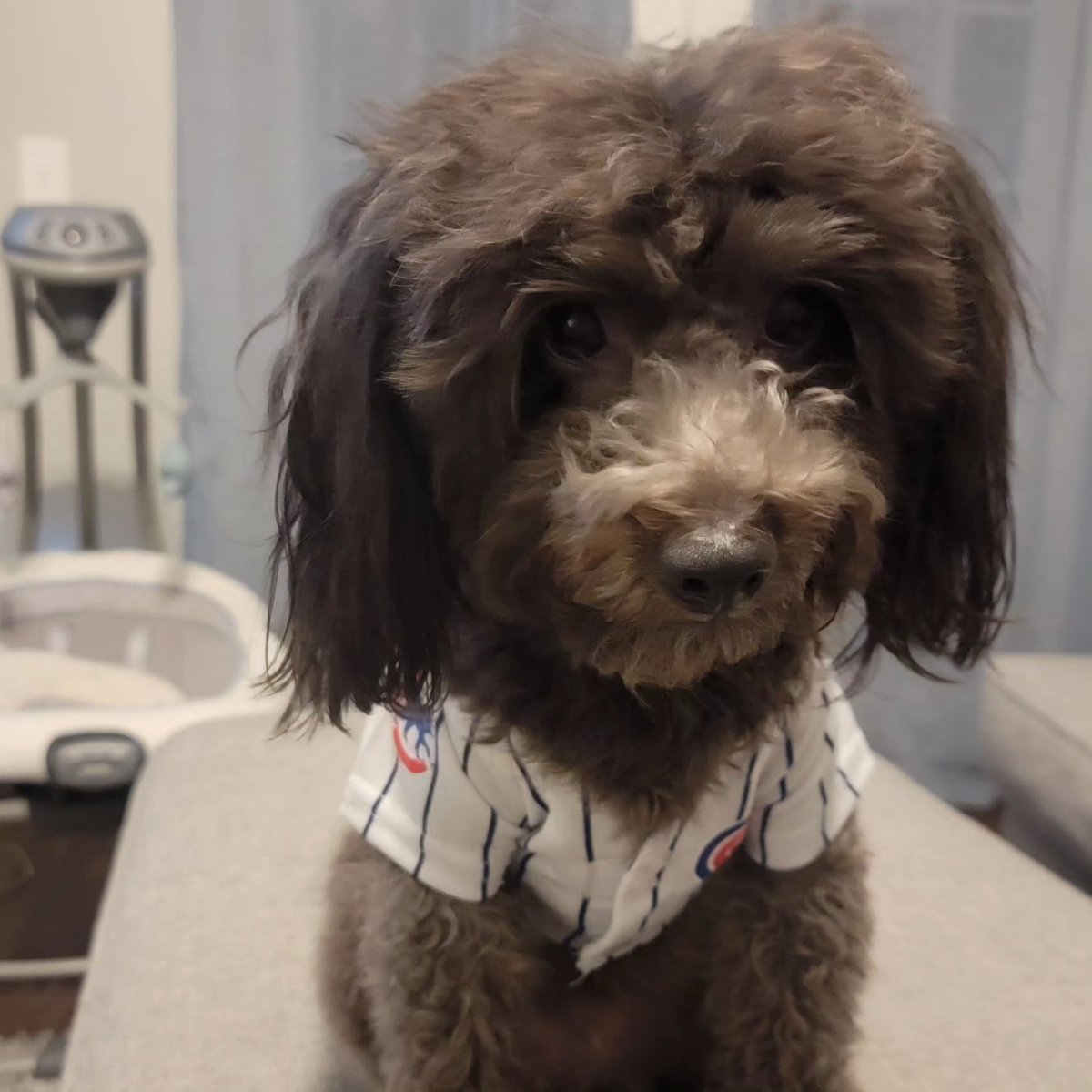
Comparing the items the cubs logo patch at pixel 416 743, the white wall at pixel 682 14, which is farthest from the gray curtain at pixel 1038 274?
the cubs logo patch at pixel 416 743

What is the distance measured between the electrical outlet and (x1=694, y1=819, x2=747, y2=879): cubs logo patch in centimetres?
173

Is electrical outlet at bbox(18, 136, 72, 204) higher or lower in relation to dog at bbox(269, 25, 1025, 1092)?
higher

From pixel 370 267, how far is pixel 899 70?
346 millimetres

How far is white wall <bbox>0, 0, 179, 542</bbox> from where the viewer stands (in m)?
1.97

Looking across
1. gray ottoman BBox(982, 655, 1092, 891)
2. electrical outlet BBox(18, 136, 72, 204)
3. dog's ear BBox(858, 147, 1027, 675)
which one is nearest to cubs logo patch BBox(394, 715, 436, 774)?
dog's ear BBox(858, 147, 1027, 675)

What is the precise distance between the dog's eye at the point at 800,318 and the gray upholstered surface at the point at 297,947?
22.2 inches

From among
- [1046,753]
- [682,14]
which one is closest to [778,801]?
[1046,753]

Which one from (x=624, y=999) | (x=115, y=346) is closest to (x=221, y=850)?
(x=624, y=999)

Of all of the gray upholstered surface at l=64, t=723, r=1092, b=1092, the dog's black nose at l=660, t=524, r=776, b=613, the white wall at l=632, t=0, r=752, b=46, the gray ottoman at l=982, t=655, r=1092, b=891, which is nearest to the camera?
the dog's black nose at l=660, t=524, r=776, b=613

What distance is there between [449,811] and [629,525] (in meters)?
0.29

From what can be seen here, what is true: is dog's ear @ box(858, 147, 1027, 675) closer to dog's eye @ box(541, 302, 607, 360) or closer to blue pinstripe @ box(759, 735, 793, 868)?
blue pinstripe @ box(759, 735, 793, 868)

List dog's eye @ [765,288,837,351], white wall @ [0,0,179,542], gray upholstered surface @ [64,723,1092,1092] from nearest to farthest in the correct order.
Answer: dog's eye @ [765,288,837,351] → gray upholstered surface @ [64,723,1092,1092] → white wall @ [0,0,179,542]

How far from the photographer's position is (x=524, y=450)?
650 mm

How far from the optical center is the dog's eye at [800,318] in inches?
25.8
